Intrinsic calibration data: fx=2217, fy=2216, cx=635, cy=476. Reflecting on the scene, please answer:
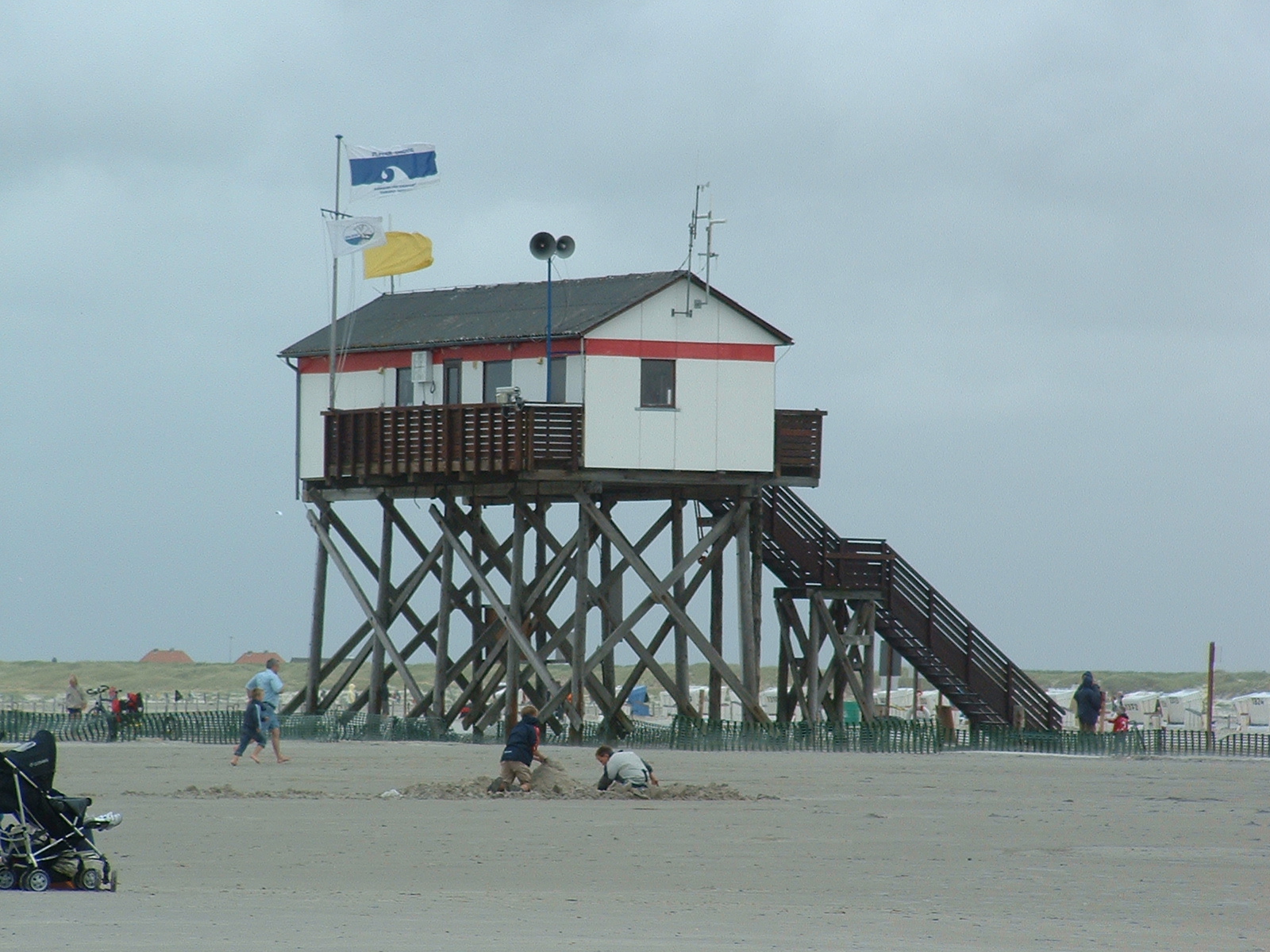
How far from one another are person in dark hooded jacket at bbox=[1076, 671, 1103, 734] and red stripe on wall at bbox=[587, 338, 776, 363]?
9012mm

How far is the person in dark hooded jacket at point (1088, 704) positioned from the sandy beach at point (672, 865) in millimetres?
9673

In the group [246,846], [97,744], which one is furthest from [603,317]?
[246,846]

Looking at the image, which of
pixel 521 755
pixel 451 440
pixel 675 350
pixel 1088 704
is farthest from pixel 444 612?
pixel 521 755

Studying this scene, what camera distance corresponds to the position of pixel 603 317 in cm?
3866

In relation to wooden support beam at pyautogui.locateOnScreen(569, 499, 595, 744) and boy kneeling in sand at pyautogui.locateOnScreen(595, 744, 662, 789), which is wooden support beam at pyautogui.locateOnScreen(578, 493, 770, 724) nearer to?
wooden support beam at pyautogui.locateOnScreen(569, 499, 595, 744)

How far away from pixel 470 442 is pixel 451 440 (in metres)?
0.50

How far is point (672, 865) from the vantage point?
19.0 m

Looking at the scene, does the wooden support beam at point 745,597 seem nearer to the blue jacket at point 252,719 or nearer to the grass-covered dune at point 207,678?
the blue jacket at point 252,719

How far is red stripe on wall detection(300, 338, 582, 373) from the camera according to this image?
39156mm

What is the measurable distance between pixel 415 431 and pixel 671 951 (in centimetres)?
2765

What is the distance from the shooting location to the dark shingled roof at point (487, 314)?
39.6 meters

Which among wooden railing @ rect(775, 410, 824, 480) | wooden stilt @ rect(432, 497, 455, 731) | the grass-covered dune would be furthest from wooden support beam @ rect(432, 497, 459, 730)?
the grass-covered dune

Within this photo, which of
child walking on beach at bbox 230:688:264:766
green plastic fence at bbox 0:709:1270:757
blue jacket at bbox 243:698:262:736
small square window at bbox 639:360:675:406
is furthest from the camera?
small square window at bbox 639:360:675:406

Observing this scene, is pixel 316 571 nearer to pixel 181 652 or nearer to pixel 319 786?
pixel 319 786
